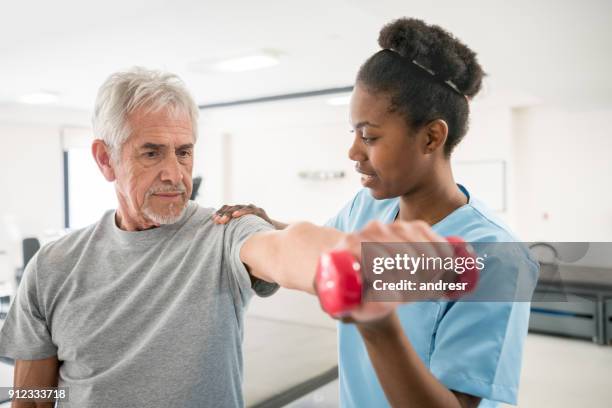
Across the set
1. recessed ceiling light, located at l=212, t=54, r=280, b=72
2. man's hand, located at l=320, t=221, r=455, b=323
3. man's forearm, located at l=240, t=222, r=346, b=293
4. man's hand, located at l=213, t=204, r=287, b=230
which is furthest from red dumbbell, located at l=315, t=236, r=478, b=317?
recessed ceiling light, located at l=212, t=54, r=280, b=72

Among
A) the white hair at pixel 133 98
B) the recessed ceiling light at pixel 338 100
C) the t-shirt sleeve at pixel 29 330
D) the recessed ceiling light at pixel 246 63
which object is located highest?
the recessed ceiling light at pixel 246 63

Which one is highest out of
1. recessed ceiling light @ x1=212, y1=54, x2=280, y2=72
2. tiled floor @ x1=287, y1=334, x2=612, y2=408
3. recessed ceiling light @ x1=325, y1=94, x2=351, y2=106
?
recessed ceiling light @ x1=212, y1=54, x2=280, y2=72

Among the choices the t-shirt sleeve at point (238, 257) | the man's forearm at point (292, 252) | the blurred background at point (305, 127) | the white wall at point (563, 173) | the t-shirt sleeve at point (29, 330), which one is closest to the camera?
the man's forearm at point (292, 252)

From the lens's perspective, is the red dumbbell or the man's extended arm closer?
the red dumbbell

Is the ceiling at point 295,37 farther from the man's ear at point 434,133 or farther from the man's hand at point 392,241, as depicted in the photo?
the man's hand at point 392,241

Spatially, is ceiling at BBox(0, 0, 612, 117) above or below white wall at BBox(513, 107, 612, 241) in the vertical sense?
above

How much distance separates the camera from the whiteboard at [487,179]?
5.63 metres

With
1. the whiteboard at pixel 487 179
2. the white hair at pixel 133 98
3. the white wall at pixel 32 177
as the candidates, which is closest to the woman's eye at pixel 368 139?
the white hair at pixel 133 98

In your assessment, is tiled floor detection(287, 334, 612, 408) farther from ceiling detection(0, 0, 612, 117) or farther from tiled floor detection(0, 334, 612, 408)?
ceiling detection(0, 0, 612, 117)

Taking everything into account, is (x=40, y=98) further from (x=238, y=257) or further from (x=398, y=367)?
(x=398, y=367)

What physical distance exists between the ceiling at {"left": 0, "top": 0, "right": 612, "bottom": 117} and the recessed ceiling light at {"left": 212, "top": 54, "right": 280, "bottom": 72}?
132 mm

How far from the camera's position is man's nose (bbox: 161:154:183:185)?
0.87 m

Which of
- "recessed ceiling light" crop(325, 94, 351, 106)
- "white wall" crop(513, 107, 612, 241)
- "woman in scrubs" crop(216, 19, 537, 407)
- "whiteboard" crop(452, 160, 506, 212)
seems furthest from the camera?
"recessed ceiling light" crop(325, 94, 351, 106)

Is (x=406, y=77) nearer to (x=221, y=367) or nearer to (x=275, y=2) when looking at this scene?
(x=221, y=367)
